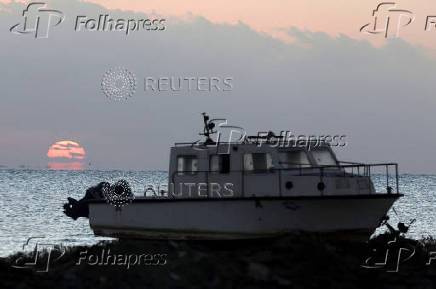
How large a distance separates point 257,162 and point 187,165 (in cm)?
248

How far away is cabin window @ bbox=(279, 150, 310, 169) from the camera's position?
20250 millimetres

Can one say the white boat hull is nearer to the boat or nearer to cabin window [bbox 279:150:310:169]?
the boat

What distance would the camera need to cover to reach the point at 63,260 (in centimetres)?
2064

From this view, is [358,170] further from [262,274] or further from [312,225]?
[262,274]

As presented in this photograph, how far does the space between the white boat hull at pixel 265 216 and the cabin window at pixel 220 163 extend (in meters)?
1.37

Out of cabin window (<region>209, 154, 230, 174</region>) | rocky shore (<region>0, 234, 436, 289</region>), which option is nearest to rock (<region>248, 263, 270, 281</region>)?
rocky shore (<region>0, 234, 436, 289</region>)

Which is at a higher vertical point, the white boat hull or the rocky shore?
the white boat hull

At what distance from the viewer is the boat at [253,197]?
19.0 metres

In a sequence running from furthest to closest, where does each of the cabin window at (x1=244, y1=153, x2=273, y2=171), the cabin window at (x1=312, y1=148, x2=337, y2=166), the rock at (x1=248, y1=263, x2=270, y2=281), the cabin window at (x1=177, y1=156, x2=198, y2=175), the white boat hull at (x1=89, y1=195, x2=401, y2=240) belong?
the cabin window at (x1=177, y1=156, x2=198, y2=175)
the cabin window at (x1=312, y1=148, x2=337, y2=166)
the cabin window at (x1=244, y1=153, x2=273, y2=171)
the white boat hull at (x1=89, y1=195, x2=401, y2=240)
the rock at (x1=248, y1=263, x2=270, y2=281)

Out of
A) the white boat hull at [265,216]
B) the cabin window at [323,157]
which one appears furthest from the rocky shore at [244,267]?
the cabin window at [323,157]

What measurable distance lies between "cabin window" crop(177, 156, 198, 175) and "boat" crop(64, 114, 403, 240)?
31 mm

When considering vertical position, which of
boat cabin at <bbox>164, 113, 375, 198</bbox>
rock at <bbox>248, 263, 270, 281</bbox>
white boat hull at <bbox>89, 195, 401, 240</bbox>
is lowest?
rock at <bbox>248, 263, 270, 281</bbox>

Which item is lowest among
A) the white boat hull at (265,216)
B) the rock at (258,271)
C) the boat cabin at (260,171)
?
the rock at (258,271)

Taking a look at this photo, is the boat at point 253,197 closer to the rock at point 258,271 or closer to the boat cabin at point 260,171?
the boat cabin at point 260,171
